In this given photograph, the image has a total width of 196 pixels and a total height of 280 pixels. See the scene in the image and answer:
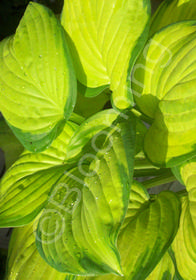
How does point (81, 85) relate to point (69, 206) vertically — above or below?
above

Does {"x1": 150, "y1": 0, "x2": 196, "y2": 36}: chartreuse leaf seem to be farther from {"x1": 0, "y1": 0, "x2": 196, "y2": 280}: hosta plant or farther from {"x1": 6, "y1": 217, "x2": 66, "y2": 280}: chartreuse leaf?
{"x1": 6, "y1": 217, "x2": 66, "y2": 280}: chartreuse leaf

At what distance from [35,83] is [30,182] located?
0.20m

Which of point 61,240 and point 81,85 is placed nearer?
point 61,240

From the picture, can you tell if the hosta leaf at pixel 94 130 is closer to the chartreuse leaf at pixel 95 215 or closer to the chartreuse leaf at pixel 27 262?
the chartreuse leaf at pixel 95 215

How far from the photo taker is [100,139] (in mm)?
563

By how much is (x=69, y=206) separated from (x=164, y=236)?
0.57 feet

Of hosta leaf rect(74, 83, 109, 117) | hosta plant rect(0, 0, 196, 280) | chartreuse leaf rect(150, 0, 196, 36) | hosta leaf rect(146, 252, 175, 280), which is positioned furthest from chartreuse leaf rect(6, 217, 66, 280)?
chartreuse leaf rect(150, 0, 196, 36)

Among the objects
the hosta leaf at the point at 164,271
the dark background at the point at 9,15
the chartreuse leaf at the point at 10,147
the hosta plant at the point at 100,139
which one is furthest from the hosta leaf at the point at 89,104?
the dark background at the point at 9,15

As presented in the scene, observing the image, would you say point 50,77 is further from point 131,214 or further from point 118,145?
point 131,214

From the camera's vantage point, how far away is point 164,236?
0.53 metres

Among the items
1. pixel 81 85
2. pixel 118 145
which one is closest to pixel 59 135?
pixel 81 85

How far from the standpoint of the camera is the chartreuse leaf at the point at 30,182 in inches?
23.5

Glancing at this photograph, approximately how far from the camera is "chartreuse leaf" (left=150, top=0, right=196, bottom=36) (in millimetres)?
620

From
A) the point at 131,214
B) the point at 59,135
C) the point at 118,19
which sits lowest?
the point at 131,214
